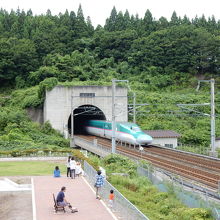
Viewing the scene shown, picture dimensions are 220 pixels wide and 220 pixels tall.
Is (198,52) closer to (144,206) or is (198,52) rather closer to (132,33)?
(132,33)

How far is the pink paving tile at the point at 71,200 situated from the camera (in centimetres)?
1438

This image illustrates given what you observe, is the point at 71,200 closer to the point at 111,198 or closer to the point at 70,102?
the point at 111,198

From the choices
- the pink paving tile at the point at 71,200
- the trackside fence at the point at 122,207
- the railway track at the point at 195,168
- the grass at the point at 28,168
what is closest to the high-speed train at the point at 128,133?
the railway track at the point at 195,168

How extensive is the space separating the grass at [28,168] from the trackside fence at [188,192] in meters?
8.36

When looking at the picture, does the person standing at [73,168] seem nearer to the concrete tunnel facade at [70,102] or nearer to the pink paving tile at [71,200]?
the pink paving tile at [71,200]

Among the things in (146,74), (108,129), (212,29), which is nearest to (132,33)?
(146,74)

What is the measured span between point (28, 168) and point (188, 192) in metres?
15.9

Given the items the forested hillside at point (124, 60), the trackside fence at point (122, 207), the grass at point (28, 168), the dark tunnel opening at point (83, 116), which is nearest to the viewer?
the trackside fence at point (122, 207)

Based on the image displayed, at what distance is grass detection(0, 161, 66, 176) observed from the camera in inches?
1034

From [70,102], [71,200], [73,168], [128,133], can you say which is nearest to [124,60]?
[70,102]

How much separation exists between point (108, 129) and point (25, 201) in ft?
100

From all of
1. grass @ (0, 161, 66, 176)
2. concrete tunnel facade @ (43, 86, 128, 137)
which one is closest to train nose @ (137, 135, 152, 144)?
grass @ (0, 161, 66, 176)

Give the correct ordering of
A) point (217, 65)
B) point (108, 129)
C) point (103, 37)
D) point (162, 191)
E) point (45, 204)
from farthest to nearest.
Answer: point (103, 37)
point (217, 65)
point (108, 129)
point (162, 191)
point (45, 204)

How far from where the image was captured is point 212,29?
90.9 m
